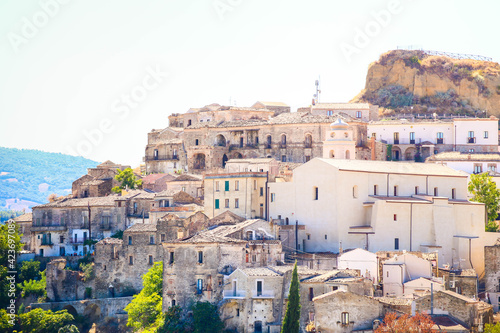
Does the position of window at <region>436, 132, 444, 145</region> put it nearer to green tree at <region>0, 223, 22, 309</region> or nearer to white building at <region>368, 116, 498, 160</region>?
white building at <region>368, 116, 498, 160</region>

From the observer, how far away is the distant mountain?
5679 inches

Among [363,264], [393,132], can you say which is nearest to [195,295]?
[363,264]

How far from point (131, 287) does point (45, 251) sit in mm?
10504

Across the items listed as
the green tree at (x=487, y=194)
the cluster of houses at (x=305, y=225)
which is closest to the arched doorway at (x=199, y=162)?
the cluster of houses at (x=305, y=225)

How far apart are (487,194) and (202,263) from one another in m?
25.8

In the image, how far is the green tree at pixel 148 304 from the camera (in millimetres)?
58656

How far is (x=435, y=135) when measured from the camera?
3248 inches

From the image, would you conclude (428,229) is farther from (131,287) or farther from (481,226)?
(131,287)

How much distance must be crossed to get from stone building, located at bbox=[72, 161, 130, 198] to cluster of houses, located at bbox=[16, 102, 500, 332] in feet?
0.39

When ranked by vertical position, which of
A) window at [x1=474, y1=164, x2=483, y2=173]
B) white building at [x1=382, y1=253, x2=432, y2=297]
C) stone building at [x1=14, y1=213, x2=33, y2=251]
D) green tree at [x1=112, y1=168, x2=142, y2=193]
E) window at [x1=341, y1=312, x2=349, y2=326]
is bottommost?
window at [x1=341, y1=312, x2=349, y2=326]

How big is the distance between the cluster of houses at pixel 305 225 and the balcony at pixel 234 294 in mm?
68

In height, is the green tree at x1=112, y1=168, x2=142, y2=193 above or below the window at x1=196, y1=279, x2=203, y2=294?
above

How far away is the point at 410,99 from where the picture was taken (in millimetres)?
96625

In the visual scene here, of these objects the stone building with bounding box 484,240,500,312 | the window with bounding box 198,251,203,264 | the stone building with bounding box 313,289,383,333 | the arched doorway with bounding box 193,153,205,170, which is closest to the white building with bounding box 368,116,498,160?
the arched doorway with bounding box 193,153,205,170
